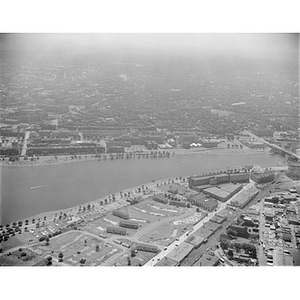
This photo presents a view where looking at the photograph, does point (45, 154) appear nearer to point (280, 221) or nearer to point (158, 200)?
point (158, 200)

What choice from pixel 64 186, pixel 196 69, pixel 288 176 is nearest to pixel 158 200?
pixel 64 186

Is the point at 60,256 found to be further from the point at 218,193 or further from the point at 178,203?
the point at 218,193

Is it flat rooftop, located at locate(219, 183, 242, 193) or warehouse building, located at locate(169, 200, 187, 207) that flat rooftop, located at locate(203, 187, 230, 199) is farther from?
warehouse building, located at locate(169, 200, 187, 207)

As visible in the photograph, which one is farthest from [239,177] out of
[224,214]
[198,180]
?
[224,214]

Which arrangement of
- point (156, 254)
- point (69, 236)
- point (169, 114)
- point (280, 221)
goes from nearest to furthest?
point (156, 254) → point (69, 236) → point (280, 221) → point (169, 114)

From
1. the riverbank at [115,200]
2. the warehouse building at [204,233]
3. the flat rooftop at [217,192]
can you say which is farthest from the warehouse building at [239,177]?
the warehouse building at [204,233]

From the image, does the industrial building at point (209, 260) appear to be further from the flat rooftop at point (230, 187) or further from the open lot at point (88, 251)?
the flat rooftop at point (230, 187)
